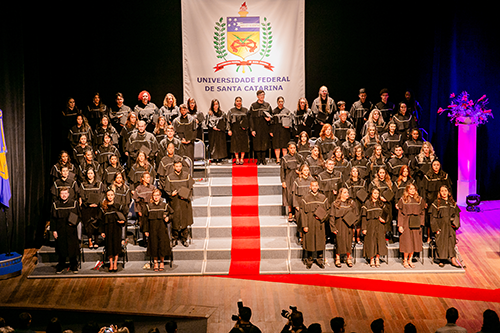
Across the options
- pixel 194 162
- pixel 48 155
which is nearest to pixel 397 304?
pixel 194 162

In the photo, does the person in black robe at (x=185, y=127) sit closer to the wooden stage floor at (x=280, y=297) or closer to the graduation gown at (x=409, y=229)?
the wooden stage floor at (x=280, y=297)

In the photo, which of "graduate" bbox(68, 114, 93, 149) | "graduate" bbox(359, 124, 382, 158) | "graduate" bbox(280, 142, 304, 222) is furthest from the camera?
"graduate" bbox(68, 114, 93, 149)

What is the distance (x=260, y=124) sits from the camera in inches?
479

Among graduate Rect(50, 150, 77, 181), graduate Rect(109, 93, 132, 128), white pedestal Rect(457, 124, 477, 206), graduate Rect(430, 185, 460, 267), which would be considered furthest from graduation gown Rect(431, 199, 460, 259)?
graduate Rect(109, 93, 132, 128)

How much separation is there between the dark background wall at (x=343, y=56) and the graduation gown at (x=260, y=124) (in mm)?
1423

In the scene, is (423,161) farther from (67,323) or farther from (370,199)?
(67,323)

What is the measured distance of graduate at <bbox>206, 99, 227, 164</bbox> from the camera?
11977 millimetres

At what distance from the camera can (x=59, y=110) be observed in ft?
39.1

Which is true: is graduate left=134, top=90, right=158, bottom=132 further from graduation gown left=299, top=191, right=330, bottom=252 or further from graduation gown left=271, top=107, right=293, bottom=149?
graduation gown left=299, top=191, right=330, bottom=252

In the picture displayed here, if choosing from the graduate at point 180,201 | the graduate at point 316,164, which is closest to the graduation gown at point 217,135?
the graduate at point 180,201

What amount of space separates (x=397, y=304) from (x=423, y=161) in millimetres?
3202

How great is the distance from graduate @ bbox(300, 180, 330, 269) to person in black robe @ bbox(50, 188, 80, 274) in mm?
3688

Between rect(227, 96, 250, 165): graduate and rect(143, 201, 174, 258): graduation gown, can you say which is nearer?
rect(143, 201, 174, 258): graduation gown

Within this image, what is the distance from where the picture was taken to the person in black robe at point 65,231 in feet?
31.8
